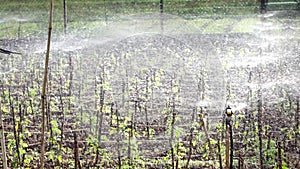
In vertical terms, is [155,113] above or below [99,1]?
below

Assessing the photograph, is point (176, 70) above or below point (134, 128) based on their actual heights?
above

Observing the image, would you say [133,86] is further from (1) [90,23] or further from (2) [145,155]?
(1) [90,23]

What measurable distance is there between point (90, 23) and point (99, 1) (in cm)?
88

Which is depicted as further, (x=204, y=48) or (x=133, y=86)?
(x=204, y=48)

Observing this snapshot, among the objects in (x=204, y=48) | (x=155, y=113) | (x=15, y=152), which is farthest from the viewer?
(x=204, y=48)

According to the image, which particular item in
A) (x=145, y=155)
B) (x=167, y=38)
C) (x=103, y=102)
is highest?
(x=167, y=38)

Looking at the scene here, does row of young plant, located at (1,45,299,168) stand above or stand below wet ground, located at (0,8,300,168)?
below

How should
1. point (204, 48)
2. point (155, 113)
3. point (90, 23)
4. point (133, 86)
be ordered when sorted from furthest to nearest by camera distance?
point (90, 23) → point (204, 48) → point (133, 86) → point (155, 113)

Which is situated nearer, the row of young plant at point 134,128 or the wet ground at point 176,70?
the row of young plant at point 134,128

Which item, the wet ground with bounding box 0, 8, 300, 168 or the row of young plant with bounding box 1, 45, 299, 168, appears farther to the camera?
the wet ground with bounding box 0, 8, 300, 168

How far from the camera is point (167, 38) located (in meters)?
4.46

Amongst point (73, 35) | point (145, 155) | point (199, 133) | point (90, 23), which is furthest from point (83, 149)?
point (90, 23)

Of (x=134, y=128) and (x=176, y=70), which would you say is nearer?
(x=134, y=128)

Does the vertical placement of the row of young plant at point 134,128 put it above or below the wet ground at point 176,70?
below
